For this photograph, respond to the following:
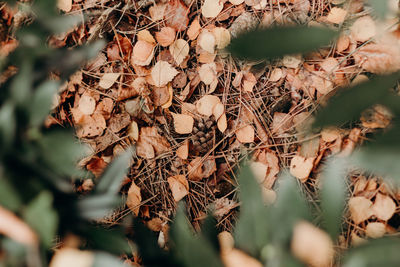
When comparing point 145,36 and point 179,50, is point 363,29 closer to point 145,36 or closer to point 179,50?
point 179,50

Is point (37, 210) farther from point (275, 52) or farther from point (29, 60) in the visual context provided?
point (275, 52)

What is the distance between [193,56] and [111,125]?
41cm

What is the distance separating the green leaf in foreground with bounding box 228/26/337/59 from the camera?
34cm

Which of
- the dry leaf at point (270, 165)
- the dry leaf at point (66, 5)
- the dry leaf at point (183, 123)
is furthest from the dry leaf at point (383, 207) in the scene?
the dry leaf at point (66, 5)

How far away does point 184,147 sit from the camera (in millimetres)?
1311

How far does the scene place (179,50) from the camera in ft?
4.47

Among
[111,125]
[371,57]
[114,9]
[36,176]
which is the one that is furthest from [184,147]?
[36,176]

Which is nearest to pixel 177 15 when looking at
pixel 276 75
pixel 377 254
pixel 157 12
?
pixel 157 12

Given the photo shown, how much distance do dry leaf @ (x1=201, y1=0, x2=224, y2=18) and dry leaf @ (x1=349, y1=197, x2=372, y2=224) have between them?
0.82 m

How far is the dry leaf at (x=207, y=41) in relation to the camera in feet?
4.39

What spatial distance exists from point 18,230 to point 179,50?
104 cm

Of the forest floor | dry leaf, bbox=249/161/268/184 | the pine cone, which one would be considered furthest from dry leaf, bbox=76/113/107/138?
dry leaf, bbox=249/161/268/184

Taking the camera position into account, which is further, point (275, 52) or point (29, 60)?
point (29, 60)

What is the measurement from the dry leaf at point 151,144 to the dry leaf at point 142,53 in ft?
0.87
